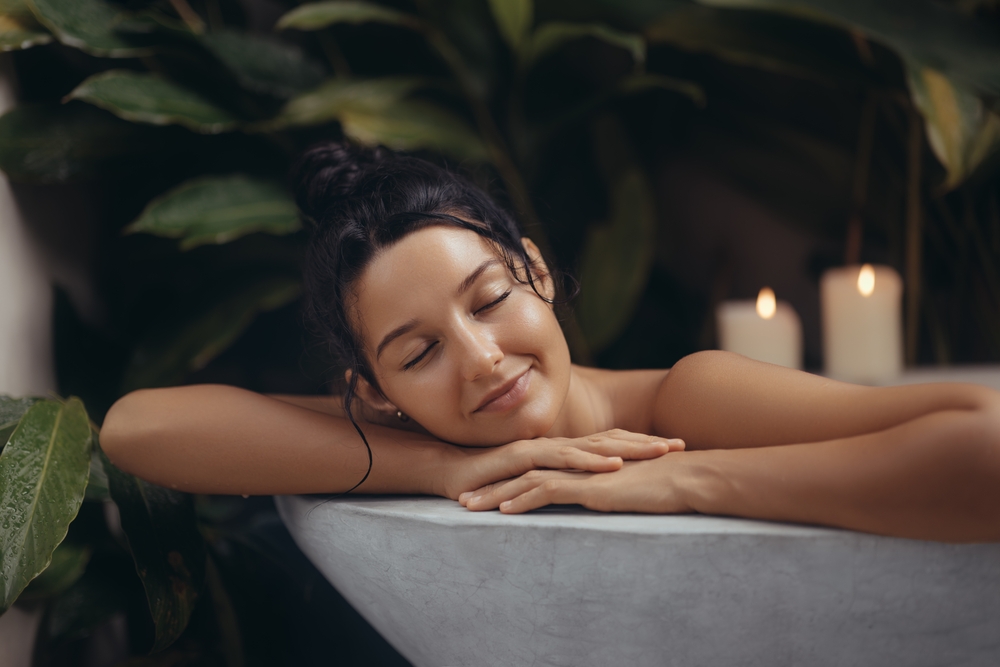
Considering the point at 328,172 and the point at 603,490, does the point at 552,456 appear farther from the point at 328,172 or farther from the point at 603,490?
the point at 328,172

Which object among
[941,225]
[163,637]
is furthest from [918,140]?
[163,637]

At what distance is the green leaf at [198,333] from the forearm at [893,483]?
2.14 ft

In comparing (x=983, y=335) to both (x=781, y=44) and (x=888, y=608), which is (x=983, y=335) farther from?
(x=888, y=608)

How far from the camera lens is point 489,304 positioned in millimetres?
538

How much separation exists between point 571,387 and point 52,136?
2.14ft

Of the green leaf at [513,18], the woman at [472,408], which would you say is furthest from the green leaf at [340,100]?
the woman at [472,408]

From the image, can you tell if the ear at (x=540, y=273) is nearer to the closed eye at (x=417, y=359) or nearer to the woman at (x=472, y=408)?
the woman at (x=472, y=408)

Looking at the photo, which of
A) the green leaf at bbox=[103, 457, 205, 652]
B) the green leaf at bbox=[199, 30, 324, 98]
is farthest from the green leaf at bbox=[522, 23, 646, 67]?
the green leaf at bbox=[103, 457, 205, 652]

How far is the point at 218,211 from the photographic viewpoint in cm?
82

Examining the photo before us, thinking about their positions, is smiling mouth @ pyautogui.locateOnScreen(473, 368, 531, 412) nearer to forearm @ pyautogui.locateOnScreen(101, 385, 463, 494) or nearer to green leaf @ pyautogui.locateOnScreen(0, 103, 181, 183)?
forearm @ pyautogui.locateOnScreen(101, 385, 463, 494)

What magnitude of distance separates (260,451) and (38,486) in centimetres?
17

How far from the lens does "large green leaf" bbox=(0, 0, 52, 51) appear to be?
28.2 inches

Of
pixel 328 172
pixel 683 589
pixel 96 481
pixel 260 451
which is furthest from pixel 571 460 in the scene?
pixel 96 481

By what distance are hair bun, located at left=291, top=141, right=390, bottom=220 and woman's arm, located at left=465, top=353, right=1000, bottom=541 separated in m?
0.31
